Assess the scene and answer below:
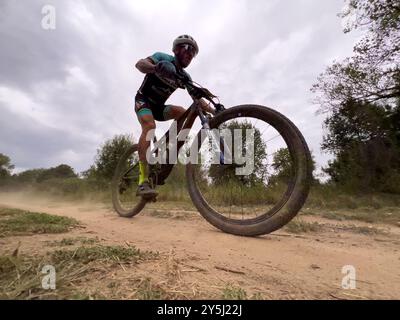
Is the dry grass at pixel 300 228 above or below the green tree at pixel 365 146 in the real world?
below

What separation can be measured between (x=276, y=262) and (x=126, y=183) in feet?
13.8

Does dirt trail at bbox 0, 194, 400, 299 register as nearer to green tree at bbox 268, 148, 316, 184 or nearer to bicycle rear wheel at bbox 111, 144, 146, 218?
green tree at bbox 268, 148, 316, 184

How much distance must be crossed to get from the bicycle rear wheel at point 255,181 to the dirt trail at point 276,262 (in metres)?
0.18

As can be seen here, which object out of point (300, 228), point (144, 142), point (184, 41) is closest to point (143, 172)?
point (144, 142)

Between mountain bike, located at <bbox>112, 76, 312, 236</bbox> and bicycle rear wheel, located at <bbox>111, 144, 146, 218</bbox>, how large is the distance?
787 millimetres

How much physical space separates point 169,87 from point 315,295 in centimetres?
349

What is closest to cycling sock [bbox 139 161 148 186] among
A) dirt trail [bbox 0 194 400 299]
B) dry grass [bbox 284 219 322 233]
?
dirt trail [bbox 0 194 400 299]

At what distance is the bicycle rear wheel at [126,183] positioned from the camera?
561 cm

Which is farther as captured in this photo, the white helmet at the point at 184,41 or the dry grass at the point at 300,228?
the white helmet at the point at 184,41

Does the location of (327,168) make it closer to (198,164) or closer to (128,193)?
(128,193)

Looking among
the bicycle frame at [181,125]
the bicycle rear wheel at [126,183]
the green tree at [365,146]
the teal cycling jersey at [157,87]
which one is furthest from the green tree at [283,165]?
the green tree at [365,146]

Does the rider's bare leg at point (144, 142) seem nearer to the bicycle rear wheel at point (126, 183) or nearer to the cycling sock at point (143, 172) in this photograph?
the cycling sock at point (143, 172)
